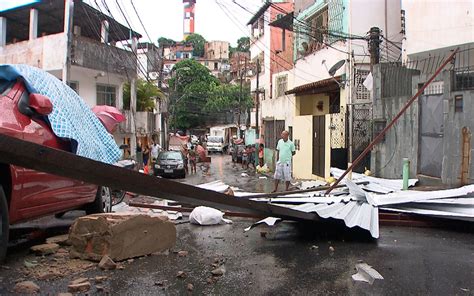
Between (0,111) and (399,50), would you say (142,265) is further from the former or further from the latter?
(399,50)

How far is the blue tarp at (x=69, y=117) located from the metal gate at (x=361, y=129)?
32.3 feet

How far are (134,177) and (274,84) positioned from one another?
1030 inches

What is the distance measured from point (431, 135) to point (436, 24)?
11.7 feet

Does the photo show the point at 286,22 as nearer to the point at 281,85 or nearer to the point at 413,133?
the point at 281,85

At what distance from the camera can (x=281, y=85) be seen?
27641 millimetres

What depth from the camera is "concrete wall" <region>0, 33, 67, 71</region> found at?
1981 cm

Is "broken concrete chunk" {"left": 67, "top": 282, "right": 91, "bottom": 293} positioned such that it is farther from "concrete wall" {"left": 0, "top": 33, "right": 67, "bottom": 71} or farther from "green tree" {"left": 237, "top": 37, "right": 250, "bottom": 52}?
"green tree" {"left": 237, "top": 37, "right": 250, "bottom": 52}

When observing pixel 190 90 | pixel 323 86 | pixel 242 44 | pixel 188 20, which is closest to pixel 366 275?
pixel 323 86

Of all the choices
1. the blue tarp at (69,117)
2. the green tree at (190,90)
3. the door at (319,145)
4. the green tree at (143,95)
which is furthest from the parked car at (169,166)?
the green tree at (190,90)

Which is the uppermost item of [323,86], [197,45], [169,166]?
[197,45]

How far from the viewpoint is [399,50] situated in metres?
17.4

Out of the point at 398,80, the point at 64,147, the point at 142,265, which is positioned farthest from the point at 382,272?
the point at 398,80

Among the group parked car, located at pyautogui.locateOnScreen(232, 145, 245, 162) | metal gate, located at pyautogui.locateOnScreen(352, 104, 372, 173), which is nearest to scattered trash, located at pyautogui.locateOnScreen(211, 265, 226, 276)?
metal gate, located at pyautogui.locateOnScreen(352, 104, 372, 173)

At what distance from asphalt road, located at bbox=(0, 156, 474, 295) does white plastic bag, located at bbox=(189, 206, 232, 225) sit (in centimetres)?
18
